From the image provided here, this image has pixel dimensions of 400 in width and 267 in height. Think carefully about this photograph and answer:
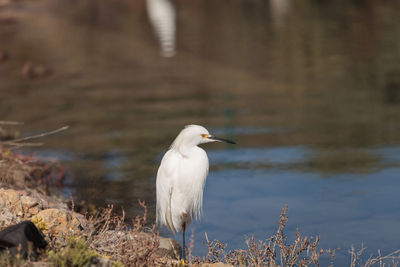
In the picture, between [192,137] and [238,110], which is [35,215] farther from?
[238,110]

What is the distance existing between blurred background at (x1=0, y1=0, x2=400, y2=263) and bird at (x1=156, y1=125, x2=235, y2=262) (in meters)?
0.55

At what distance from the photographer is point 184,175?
584 cm

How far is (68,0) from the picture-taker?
2819 cm

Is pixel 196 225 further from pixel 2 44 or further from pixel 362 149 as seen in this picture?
pixel 2 44

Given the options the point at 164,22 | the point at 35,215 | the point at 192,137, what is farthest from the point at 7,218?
the point at 164,22

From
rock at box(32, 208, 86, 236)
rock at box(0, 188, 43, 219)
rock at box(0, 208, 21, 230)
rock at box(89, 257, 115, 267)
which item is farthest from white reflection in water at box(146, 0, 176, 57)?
rock at box(89, 257, 115, 267)

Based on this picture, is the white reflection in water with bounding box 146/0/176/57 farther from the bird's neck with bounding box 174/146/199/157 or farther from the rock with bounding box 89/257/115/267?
the rock with bounding box 89/257/115/267

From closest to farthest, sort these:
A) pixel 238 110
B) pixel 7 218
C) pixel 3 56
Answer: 1. pixel 7 218
2. pixel 238 110
3. pixel 3 56

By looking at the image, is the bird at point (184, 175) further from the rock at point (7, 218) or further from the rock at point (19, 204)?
the rock at point (7, 218)

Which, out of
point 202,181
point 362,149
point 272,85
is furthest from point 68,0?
point 202,181

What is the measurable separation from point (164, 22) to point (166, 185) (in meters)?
19.1

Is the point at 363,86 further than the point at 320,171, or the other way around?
the point at 363,86

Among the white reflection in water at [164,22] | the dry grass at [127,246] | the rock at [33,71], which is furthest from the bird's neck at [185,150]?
the white reflection in water at [164,22]

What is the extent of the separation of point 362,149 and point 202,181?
427 centimetres
